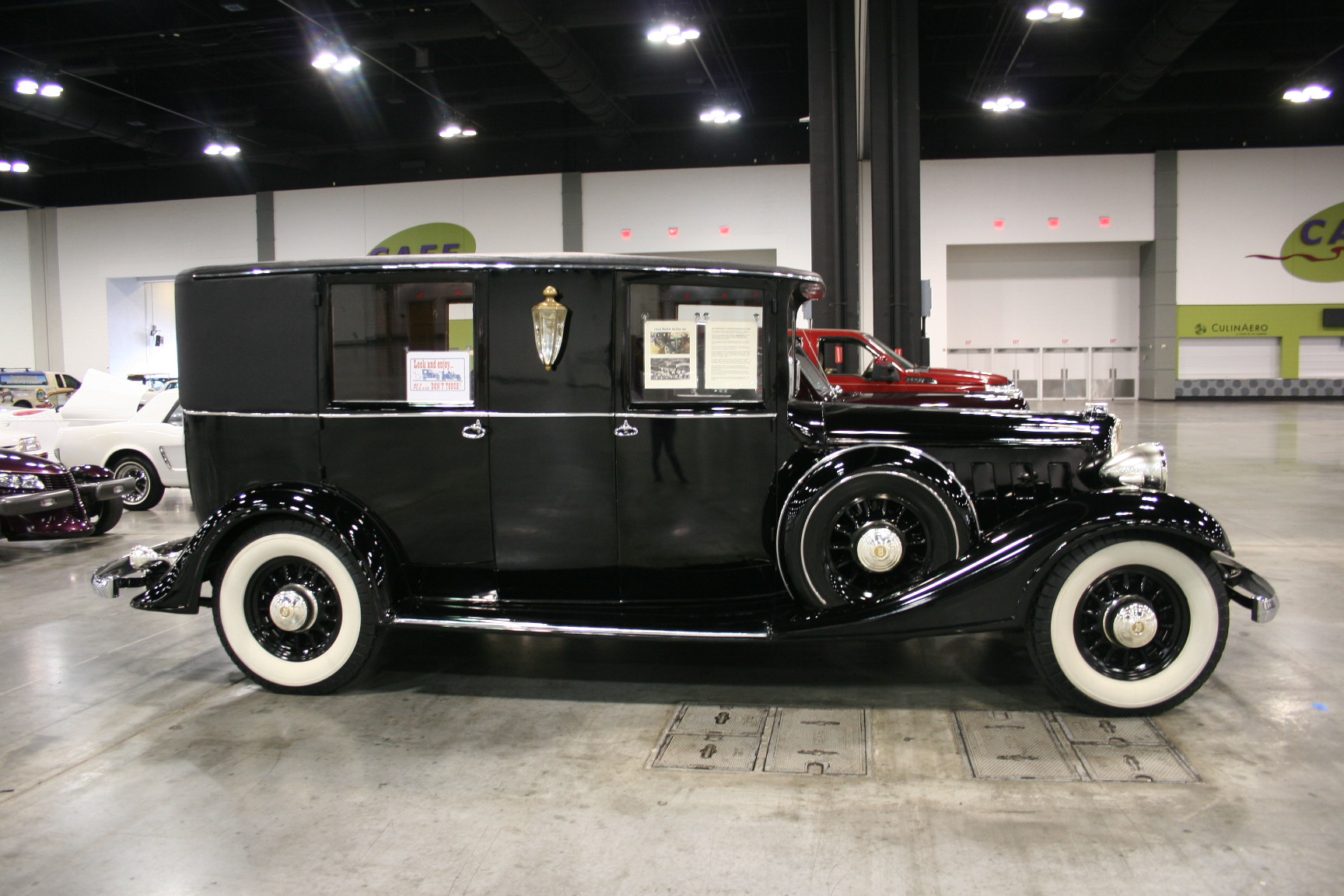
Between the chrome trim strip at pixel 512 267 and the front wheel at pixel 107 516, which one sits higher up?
the chrome trim strip at pixel 512 267

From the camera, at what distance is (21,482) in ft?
20.8

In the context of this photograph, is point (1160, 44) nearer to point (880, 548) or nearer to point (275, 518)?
point (880, 548)

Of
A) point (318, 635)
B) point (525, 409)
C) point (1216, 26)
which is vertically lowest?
point (318, 635)

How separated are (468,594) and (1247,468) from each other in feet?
32.3

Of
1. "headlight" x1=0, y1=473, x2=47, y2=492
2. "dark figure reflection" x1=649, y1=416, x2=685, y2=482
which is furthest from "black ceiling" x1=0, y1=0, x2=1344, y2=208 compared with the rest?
"dark figure reflection" x1=649, y1=416, x2=685, y2=482

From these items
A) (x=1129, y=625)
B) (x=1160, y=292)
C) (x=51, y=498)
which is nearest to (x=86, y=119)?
(x=51, y=498)

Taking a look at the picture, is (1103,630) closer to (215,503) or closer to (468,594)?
(468,594)

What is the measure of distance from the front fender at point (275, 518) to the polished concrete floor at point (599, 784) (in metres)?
0.42

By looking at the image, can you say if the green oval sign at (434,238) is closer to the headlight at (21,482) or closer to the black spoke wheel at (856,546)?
the headlight at (21,482)

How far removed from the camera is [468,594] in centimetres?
370

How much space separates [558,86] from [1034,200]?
1211 cm

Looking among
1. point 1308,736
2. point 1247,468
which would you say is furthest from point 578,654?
point 1247,468

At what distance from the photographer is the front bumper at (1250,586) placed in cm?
306

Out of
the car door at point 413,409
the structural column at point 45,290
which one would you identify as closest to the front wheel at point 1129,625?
the car door at point 413,409
